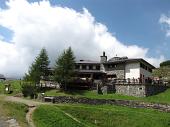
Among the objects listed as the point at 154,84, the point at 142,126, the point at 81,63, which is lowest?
the point at 142,126

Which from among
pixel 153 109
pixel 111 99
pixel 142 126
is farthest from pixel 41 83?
pixel 142 126

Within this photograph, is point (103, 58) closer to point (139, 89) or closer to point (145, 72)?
point (145, 72)

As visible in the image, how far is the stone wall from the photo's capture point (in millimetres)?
66500

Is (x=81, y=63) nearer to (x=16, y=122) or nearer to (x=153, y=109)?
(x=153, y=109)

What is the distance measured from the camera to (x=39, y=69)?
2963 inches

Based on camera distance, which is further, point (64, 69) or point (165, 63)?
point (165, 63)

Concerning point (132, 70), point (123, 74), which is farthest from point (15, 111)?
point (123, 74)

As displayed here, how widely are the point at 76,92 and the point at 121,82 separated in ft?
31.2

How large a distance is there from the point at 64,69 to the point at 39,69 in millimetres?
7172

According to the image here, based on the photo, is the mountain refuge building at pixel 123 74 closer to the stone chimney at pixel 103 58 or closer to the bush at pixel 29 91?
the stone chimney at pixel 103 58

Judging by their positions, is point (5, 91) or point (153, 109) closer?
point (153, 109)

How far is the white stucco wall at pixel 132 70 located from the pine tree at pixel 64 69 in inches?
588

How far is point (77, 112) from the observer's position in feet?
159

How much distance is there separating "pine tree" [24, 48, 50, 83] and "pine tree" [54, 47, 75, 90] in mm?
5038
